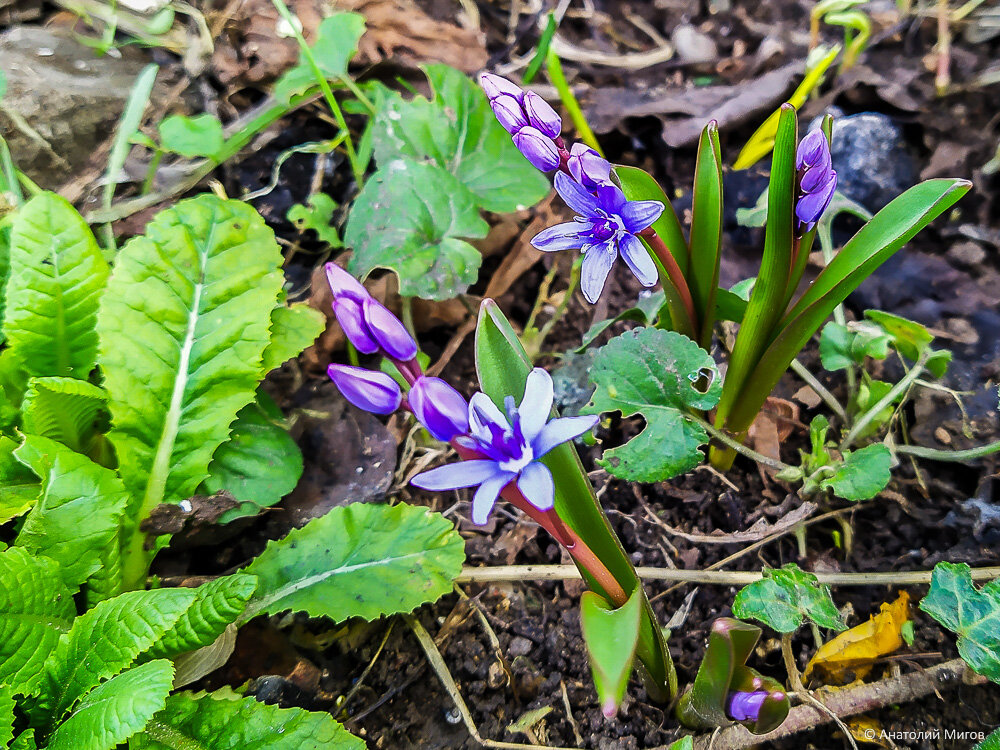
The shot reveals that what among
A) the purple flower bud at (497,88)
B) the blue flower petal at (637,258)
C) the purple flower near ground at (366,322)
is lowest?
the purple flower near ground at (366,322)

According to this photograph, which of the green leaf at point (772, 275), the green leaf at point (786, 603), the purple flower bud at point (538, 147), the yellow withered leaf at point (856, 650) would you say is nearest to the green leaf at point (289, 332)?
the purple flower bud at point (538, 147)

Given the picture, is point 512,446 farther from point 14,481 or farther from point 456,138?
point 456,138

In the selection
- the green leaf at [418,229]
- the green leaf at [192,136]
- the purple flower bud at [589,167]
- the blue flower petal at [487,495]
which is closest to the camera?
the blue flower petal at [487,495]

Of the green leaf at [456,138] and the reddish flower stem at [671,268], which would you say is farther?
the green leaf at [456,138]

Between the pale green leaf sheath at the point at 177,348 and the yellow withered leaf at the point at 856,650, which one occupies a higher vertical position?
the pale green leaf sheath at the point at 177,348

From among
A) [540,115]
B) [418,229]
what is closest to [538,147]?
[540,115]

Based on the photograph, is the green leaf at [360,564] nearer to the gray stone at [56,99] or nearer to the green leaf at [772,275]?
the green leaf at [772,275]

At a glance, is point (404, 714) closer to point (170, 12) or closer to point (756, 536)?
point (756, 536)
